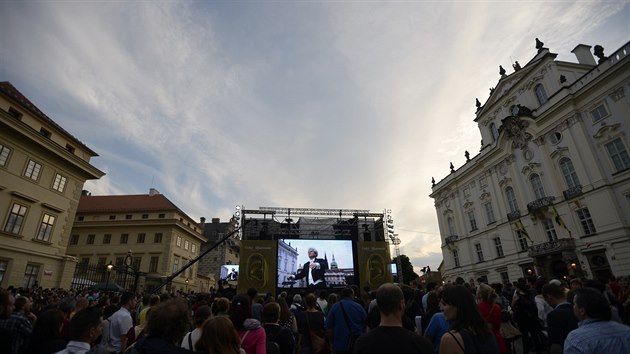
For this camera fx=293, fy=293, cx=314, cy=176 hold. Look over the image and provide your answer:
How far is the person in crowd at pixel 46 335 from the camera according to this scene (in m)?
3.35

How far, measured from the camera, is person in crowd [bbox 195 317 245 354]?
8.23 feet

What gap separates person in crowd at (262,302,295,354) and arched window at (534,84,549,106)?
31537 millimetres

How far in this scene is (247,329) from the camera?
140 inches

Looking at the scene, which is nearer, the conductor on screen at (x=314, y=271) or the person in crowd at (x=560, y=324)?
the person in crowd at (x=560, y=324)

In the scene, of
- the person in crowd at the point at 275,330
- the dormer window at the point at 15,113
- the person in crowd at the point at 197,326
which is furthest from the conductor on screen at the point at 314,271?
the dormer window at the point at 15,113

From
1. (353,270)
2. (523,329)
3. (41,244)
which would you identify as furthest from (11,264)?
(523,329)

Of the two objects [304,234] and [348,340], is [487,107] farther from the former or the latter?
[348,340]

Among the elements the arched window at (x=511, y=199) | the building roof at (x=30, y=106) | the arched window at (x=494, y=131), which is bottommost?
the arched window at (x=511, y=199)

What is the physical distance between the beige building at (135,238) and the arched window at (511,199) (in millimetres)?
37172

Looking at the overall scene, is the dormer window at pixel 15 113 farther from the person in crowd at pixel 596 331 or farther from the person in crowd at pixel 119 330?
the person in crowd at pixel 596 331

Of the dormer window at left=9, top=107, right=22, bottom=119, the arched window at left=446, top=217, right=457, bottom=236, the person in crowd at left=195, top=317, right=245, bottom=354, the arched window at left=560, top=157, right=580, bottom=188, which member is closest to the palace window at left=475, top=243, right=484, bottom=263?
the arched window at left=446, top=217, right=457, bottom=236

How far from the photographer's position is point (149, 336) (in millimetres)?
2246

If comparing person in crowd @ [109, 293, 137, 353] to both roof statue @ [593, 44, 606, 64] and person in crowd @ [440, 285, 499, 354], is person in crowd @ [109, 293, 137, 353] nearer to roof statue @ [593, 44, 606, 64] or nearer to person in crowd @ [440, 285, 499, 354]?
person in crowd @ [440, 285, 499, 354]

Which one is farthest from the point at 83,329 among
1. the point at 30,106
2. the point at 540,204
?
the point at 540,204
